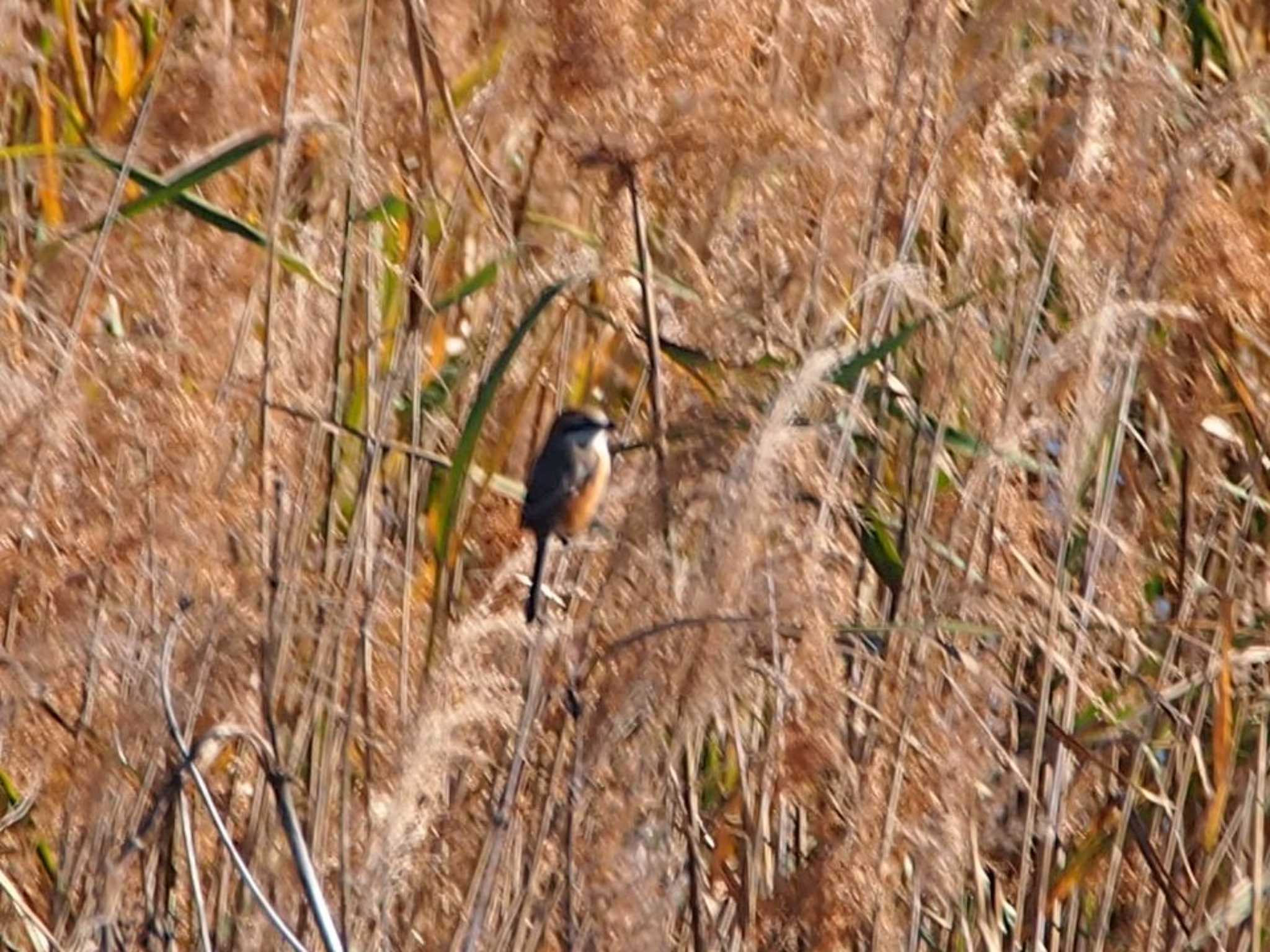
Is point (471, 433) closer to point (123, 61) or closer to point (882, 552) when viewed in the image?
point (882, 552)

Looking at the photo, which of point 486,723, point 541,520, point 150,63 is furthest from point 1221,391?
point 150,63

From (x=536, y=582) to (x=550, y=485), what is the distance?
234mm

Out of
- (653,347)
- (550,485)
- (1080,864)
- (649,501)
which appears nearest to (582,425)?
(550,485)

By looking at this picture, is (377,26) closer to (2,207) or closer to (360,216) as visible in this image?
(360,216)

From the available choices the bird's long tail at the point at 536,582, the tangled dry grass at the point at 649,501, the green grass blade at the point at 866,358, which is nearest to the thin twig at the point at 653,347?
the tangled dry grass at the point at 649,501

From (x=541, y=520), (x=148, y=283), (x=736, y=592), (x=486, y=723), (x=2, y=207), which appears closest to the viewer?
(x=736, y=592)

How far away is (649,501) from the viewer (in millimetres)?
2008

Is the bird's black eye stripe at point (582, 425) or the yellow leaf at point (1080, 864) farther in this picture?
the bird's black eye stripe at point (582, 425)

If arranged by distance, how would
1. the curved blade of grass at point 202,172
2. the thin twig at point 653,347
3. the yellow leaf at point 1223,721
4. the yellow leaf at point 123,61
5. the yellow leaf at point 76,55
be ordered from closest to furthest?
the thin twig at point 653,347
the curved blade of grass at point 202,172
the yellow leaf at point 1223,721
the yellow leaf at point 76,55
the yellow leaf at point 123,61

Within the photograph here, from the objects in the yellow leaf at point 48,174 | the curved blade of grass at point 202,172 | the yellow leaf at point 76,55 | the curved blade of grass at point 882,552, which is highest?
the yellow leaf at point 76,55

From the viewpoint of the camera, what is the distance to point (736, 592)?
6.29 ft

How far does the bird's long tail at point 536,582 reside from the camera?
2.47 meters

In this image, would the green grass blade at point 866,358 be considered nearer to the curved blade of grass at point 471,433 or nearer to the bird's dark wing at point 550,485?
the curved blade of grass at point 471,433

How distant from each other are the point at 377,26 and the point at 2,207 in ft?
2.10
